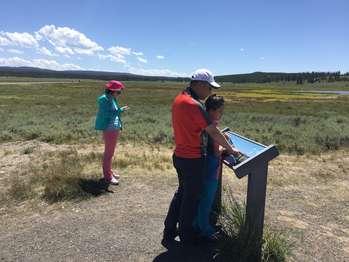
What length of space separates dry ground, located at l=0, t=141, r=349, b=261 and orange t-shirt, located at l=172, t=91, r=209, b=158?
46.5 inches

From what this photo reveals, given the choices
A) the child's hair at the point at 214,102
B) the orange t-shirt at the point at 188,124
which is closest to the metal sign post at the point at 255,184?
the orange t-shirt at the point at 188,124

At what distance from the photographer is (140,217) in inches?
234

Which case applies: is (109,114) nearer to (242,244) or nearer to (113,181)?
(113,181)

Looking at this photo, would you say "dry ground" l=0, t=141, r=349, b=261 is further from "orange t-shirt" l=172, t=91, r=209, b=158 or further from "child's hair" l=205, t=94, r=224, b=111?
"child's hair" l=205, t=94, r=224, b=111

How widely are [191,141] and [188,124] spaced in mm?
178

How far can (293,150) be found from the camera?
12.7 meters

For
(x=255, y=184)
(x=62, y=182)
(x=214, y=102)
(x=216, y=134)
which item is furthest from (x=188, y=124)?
(x=62, y=182)

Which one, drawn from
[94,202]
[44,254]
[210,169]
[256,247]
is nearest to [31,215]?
[94,202]

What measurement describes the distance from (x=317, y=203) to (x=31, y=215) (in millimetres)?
4383

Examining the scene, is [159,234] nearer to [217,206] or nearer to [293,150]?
[217,206]

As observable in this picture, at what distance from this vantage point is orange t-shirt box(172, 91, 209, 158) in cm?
417

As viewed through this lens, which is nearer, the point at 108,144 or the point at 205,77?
the point at 205,77

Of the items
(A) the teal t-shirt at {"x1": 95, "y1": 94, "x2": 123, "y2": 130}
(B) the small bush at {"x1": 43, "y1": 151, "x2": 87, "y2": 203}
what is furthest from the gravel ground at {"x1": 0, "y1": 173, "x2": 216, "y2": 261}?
(A) the teal t-shirt at {"x1": 95, "y1": 94, "x2": 123, "y2": 130}

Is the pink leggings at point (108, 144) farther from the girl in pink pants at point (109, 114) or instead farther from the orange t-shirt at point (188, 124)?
the orange t-shirt at point (188, 124)
